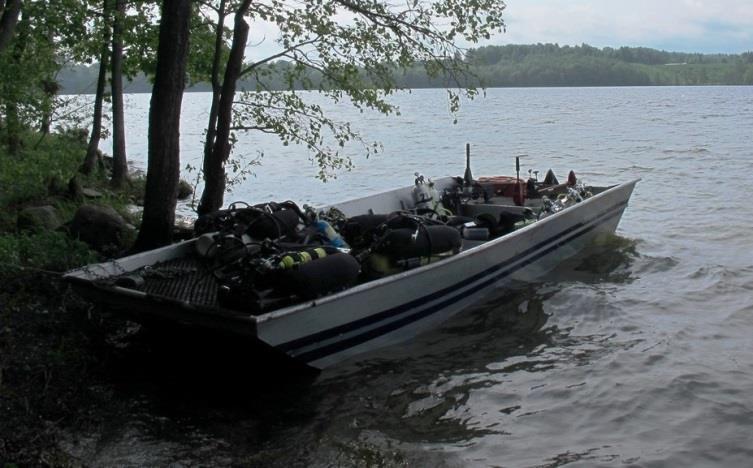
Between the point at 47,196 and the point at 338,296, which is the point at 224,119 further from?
the point at 338,296

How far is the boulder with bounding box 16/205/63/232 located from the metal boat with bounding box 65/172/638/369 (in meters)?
2.57

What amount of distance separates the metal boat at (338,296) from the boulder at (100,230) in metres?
1.38

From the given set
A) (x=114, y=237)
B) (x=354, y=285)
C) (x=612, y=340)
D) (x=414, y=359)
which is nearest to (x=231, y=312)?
(x=354, y=285)

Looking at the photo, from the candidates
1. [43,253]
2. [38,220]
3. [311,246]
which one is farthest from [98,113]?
[311,246]

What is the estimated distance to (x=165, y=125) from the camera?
26.5 ft

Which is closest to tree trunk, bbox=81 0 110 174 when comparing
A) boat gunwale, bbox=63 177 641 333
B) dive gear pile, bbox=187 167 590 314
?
dive gear pile, bbox=187 167 590 314

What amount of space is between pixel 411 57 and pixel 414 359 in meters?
4.43

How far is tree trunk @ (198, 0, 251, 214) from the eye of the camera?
10.2 metres

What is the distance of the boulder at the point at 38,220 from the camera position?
30.7 feet

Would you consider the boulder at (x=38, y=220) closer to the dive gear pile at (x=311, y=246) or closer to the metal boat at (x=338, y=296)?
the dive gear pile at (x=311, y=246)

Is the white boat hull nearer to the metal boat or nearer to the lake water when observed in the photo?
the metal boat

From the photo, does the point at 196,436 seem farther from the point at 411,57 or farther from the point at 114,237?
the point at 411,57

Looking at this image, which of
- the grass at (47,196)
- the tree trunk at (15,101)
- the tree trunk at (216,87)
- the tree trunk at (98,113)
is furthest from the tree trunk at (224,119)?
the tree trunk at (98,113)

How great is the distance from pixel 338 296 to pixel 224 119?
15.5 ft
